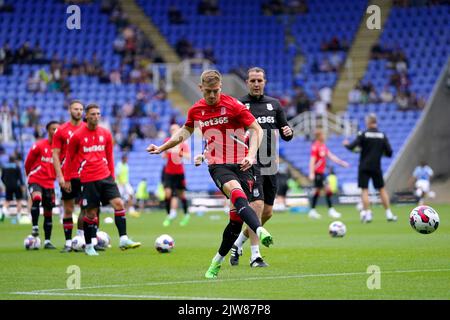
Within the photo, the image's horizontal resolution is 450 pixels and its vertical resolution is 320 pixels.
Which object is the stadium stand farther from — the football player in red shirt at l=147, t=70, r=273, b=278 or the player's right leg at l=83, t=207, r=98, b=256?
the football player in red shirt at l=147, t=70, r=273, b=278

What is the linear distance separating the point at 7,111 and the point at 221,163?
3102 cm

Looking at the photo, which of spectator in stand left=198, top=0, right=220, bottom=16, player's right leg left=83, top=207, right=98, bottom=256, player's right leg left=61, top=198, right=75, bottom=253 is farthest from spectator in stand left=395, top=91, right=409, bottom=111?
player's right leg left=83, top=207, right=98, bottom=256

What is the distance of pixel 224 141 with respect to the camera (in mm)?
12898

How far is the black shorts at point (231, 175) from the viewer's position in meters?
12.6

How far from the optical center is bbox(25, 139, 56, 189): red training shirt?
1955 centimetres

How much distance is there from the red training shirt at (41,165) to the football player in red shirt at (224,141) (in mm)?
7012

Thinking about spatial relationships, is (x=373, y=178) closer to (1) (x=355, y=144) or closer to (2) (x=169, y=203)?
(1) (x=355, y=144)

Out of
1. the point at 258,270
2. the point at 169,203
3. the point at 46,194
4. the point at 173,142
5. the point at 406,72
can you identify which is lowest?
the point at 169,203

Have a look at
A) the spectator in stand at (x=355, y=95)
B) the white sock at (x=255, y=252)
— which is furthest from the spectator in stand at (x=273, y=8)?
the white sock at (x=255, y=252)

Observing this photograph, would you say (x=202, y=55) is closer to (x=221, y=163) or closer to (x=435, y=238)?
(x=435, y=238)

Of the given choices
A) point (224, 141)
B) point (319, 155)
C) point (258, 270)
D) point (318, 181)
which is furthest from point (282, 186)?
point (224, 141)

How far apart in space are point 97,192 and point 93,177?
0.27 m

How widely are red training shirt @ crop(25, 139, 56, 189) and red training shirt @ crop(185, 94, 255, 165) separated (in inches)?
285
